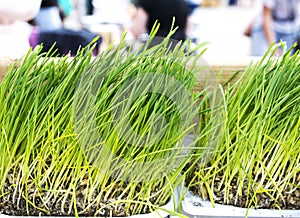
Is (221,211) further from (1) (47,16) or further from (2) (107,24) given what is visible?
(2) (107,24)

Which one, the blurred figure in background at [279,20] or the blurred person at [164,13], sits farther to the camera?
the blurred figure in background at [279,20]

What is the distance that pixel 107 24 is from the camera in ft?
12.3

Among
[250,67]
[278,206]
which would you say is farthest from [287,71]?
[278,206]

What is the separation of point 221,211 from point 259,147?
10cm

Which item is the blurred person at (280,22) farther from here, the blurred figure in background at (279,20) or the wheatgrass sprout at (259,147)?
the wheatgrass sprout at (259,147)

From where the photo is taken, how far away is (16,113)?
57cm

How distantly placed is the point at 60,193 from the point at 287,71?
338 millimetres

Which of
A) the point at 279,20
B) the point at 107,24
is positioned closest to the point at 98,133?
the point at 279,20

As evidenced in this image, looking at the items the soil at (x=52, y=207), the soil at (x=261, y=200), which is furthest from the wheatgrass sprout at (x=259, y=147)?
the soil at (x=52, y=207)

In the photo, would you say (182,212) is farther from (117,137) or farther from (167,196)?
(117,137)

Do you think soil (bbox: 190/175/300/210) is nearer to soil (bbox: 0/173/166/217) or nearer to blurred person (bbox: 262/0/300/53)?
soil (bbox: 0/173/166/217)

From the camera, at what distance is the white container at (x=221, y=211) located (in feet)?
1.87

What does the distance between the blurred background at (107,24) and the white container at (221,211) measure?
21cm

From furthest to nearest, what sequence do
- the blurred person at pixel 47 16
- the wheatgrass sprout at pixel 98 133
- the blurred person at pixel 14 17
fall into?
the blurred person at pixel 47 16 → the blurred person at pixel 14 17 → the wheatgrass sprout at pixel 98 133
